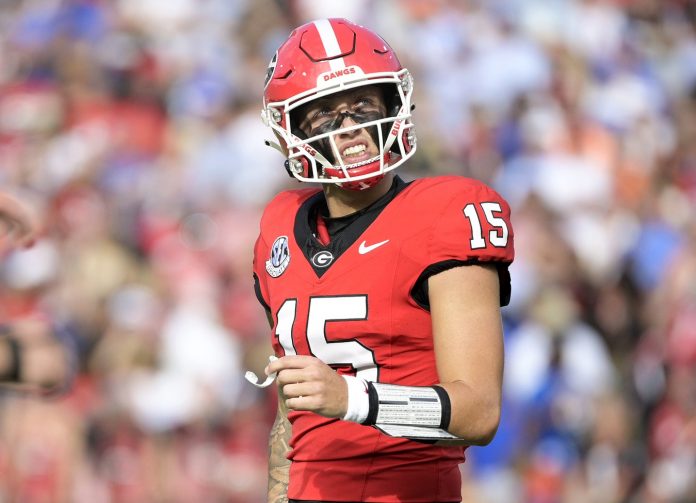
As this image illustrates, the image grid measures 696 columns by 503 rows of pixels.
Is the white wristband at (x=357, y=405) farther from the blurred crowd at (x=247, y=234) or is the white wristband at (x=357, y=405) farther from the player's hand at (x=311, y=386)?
the blurred crowd at (x=247, y=234)

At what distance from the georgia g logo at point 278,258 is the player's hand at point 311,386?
2.17ft

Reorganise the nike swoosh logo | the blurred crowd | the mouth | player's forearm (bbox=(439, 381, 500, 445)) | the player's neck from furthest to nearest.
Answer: the blurred crowd
the player's neck
the mouth
the nike swoosh logo
player's forearm (bbox=(439, 381, 500, 445))

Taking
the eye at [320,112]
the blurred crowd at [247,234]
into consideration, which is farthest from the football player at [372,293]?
the blurred crowd at [247,234]

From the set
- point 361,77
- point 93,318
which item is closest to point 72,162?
point 93,318

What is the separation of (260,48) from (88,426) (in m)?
2.82

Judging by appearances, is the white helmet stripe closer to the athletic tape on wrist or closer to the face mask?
the face mask

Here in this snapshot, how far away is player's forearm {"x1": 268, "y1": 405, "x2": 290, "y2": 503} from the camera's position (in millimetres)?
3115

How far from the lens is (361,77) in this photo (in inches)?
117

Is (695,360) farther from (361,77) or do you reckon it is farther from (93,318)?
(361,77)

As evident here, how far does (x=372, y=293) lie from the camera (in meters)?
2.79

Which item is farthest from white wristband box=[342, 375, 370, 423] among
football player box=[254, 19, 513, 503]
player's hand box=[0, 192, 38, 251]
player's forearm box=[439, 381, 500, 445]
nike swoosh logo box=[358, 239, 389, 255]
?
player's hand box=[0, 192, 38, 251]

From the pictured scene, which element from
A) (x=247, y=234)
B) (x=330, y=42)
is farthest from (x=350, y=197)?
(x=247, y=234)

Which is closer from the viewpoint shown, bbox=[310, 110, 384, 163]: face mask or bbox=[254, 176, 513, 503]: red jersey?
bbox=[254, 176, 513, 503]: red jersey

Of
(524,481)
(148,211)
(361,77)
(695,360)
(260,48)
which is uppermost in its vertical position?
(260,48)
